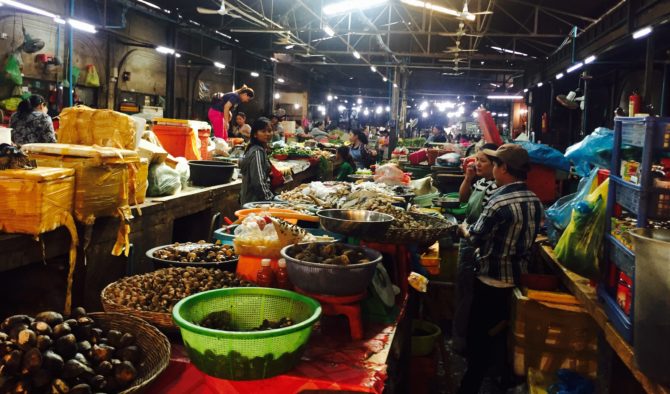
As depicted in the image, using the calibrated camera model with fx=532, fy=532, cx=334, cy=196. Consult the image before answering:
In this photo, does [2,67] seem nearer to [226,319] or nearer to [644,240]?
[226,319]

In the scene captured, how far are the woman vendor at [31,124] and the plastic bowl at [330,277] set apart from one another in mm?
7009

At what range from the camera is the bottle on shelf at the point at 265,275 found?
9.21ft

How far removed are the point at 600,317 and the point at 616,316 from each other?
0.32 metres

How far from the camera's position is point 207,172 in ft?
22.7

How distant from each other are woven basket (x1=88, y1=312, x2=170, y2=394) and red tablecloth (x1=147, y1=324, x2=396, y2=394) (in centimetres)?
9

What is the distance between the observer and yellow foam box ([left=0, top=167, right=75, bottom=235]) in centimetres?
324

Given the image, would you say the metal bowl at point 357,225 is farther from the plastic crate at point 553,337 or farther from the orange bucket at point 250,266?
the plastic crate at point 553,337

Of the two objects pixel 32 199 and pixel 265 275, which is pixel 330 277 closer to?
pixel 265 275

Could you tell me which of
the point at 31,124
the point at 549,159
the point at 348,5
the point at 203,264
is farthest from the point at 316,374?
the point at 348,5

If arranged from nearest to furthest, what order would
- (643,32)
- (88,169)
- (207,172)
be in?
(88,169) < (207,172) < (643,32)

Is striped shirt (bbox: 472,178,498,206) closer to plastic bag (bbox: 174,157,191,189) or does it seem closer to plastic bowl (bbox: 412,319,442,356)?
plastic bowl (bbox: 412,319,442,356)

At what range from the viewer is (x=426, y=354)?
4.63 m

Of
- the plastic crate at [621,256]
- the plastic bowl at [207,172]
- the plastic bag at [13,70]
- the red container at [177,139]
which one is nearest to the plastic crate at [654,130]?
the plastic crate at [621,256]

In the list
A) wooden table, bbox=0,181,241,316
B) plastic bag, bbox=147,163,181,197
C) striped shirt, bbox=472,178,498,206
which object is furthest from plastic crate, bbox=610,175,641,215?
plastic bag, bbox=147,163,181,197
